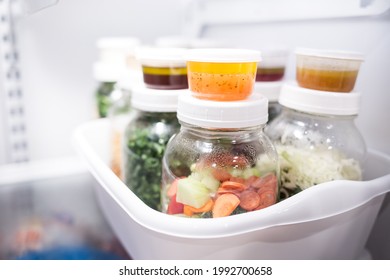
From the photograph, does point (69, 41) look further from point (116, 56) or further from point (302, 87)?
point (302, 87)

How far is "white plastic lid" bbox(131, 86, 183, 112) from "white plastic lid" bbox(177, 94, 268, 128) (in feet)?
0.36

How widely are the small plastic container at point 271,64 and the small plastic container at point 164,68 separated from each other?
0.14 m

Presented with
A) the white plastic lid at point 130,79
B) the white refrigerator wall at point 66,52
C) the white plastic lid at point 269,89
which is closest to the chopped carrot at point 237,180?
the white plastic lid at point 269,89

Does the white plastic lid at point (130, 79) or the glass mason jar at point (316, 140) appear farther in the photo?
the white plastic lid at point (130, 79)

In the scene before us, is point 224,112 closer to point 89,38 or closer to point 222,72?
point 222,72

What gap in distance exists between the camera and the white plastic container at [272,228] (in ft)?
1.26

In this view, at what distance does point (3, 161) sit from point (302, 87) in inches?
27.5

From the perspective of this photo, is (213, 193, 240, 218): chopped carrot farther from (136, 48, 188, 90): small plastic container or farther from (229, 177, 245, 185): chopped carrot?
(136, 48, 188, 90): small plastic container

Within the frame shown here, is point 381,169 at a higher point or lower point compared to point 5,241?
higher

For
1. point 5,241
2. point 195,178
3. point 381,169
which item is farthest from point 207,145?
point 5,241

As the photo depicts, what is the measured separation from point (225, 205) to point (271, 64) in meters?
0.30

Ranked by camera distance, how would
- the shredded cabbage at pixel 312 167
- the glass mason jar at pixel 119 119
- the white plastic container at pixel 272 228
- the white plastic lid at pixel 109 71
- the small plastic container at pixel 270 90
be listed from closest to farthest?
the white plastic container at pixel 272 228, the shredded cabbage at pixel 312 167, the small plastic container at pixel 270 90, the glass mason jar at pixel 119 119, the white plastic lid at pixel 109 71

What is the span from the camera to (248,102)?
1.35 feet

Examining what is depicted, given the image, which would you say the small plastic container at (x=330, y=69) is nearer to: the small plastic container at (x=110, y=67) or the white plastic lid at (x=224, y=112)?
the white plastic lid at (x=224, y=112)
